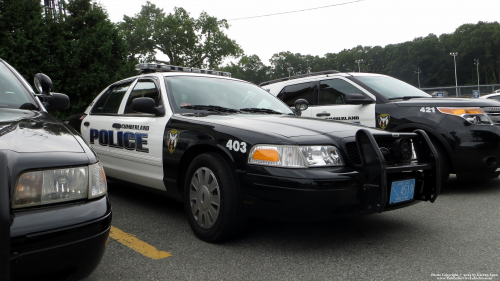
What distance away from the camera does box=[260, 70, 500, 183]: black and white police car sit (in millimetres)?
4914

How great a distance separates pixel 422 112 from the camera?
5.27 meters

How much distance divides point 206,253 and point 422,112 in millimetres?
3532

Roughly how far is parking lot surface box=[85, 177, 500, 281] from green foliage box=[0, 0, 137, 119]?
14.3 m

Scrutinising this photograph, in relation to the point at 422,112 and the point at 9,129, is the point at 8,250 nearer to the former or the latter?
the point at 9,129

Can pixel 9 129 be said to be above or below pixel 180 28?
below

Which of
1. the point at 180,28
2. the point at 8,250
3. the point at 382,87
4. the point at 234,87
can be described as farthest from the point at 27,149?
the point at 180,28

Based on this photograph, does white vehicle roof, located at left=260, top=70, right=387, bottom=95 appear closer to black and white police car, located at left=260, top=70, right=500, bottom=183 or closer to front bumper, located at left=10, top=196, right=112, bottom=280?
black and white police car, located at left=260, top=70, right=500, bottom=183

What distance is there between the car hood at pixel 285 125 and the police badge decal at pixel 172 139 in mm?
238

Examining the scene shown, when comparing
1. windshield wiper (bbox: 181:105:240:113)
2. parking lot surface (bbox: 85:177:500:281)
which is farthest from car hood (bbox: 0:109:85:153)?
windshield wiper (bbox: 181:105:240:113)

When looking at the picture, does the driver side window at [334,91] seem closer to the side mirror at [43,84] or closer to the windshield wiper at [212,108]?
the windshield wiper at [212,108]

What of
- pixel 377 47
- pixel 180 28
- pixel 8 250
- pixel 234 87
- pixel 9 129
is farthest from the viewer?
pixel 377 47

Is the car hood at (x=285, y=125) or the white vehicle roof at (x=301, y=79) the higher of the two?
the white vehicle roof at (x=301, y=79)

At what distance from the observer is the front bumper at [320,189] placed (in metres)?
2.80

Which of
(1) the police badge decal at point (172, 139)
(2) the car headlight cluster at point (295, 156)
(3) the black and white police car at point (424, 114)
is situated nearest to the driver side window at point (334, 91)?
(3) the black and white police car at point (424, 114)
